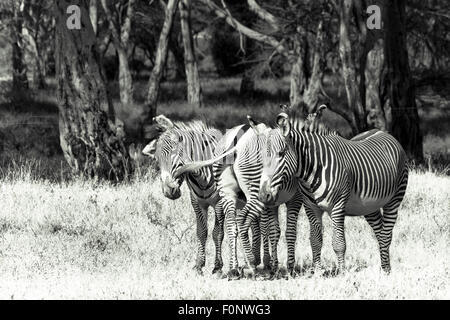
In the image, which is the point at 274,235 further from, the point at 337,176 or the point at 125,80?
the point at 125,80

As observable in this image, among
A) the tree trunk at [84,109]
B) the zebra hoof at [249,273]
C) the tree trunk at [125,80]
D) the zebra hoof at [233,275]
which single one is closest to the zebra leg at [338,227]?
the zebra hoof at [249,273]

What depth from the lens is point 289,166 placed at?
6438 millimetres

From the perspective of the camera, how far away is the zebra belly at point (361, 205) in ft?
23.4

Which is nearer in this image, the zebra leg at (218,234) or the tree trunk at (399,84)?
the zebra leg at (218,234)

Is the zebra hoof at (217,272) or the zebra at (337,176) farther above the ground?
the zebra at (337,176)

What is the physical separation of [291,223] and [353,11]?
876 centimetres

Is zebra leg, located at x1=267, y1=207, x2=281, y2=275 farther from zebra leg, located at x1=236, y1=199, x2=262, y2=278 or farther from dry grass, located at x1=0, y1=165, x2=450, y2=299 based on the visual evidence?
zebra leg, located at x1=236, y1=199, x2=262, y2=278

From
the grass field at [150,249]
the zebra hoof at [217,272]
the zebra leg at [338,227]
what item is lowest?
the grass field at [150,249]

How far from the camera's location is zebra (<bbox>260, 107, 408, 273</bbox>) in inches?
253

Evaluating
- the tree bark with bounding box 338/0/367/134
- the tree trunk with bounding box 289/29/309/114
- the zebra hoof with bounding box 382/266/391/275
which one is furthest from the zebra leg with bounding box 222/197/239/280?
the tree trunk with bounding box 289/29/309/114

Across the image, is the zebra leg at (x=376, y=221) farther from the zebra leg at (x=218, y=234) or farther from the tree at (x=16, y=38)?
the tree at (x=16, y=38)

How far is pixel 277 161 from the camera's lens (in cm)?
638

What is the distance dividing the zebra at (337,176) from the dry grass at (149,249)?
1.49 ft

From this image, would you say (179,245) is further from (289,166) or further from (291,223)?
(289,166)
